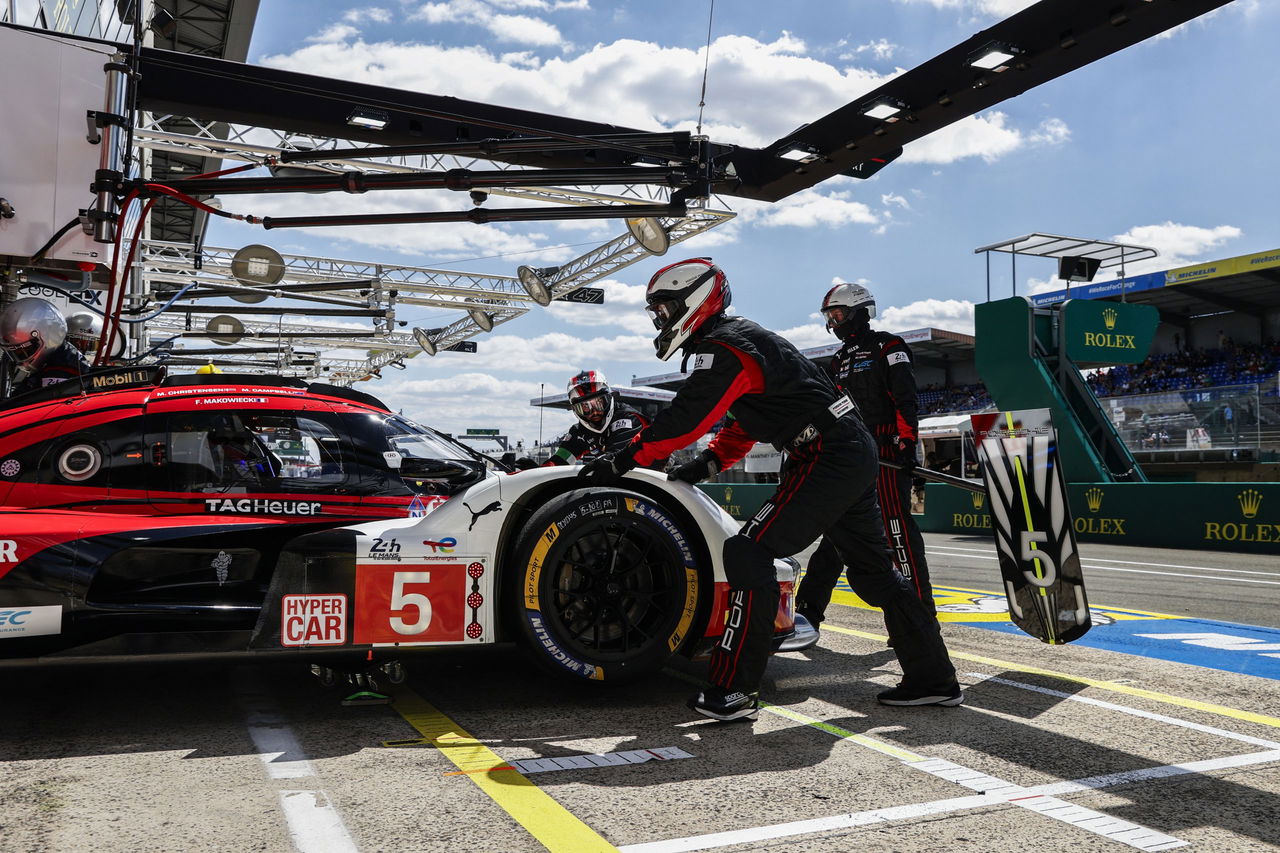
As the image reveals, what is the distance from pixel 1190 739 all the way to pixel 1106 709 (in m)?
0.46

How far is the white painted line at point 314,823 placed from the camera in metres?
2.39

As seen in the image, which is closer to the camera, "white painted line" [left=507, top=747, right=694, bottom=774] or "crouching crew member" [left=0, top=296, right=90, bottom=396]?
"white painted line" [left=507, top=747, right=694, bottom=774]

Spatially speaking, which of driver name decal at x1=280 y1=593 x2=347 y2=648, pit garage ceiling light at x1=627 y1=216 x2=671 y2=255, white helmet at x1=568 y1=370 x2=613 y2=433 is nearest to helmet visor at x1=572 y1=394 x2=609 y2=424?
white helmet at x1=568 y1=370 x2=613 y2=433

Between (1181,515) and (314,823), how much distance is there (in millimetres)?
13844

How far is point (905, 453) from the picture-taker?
536 centimetres

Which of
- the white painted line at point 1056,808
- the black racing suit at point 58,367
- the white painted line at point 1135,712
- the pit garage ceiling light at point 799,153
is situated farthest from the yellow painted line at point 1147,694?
the black racing suit at point 58,367

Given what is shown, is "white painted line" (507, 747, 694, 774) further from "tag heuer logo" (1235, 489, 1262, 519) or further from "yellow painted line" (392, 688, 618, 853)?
"tag heuer logo" (1235, 489, 1262, 519)

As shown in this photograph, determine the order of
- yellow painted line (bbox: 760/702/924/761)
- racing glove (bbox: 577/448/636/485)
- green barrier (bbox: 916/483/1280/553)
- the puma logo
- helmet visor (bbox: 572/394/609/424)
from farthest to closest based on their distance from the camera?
green barrier (bbox: 916/483/1280/553) < helmet visor (bbox: 572/394/609/424) < the puma logo < racing glove (bbox: 577/448/636/485) < yellow painted line (bbox: 760/702/924/761)

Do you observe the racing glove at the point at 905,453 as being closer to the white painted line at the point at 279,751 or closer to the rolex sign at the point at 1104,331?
the white painted line at the point at 279,751

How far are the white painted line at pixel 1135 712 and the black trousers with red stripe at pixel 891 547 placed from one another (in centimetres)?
46

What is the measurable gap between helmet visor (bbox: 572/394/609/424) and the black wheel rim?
280 centimetres

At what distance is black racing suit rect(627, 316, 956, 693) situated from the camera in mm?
3707

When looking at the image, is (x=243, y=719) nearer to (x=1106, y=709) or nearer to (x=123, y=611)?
(x=123, y=611)

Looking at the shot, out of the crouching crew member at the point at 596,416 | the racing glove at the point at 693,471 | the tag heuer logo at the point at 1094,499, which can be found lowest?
the tag heuer logo at the point at 1094,499
